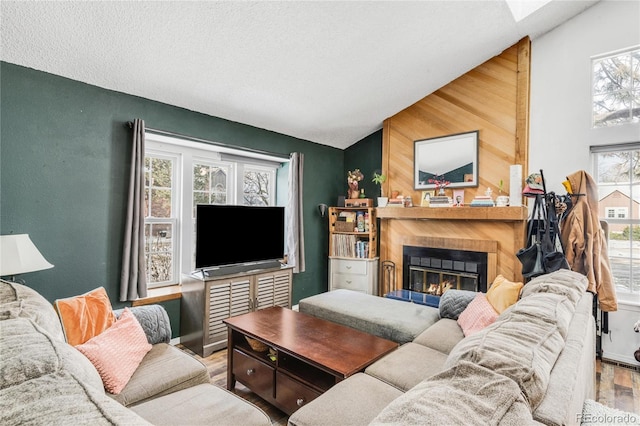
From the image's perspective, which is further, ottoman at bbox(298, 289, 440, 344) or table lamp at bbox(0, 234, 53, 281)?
ottoman at bbox(298, 289, 440, 344)

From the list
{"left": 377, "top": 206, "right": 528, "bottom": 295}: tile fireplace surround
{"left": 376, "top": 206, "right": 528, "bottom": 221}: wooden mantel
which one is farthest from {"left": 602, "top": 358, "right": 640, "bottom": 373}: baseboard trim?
{"left": 376, "top": 206, "right": 528, "bottom": 221}: wooden mantel

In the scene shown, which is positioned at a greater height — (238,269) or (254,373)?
(238,269)

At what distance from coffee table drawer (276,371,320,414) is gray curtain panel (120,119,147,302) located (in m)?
1.68

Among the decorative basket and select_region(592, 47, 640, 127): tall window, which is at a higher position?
select_region(592, 47, 640, 127): tall window

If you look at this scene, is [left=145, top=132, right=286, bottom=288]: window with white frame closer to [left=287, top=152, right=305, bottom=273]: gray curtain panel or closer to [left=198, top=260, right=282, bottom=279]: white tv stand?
[left=198, top=260, right=282, bottom=279]: white tv stand

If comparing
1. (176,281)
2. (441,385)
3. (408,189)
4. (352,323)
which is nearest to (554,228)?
(408,189)

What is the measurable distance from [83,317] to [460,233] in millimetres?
3729

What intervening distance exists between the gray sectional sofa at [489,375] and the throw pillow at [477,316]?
8 centimetres

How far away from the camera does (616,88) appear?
125 inches

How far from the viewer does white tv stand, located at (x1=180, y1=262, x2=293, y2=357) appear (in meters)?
3.10


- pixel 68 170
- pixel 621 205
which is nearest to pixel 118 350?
pixel 68 170

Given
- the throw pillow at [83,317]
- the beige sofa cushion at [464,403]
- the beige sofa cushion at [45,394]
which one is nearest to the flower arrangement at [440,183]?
the beige sofa cushion at [464,403]

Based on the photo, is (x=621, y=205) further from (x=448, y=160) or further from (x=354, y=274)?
(x=354, y=274)

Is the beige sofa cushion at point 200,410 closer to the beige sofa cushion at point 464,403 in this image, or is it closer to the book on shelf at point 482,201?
the beige sofa cushion at point 464,403
